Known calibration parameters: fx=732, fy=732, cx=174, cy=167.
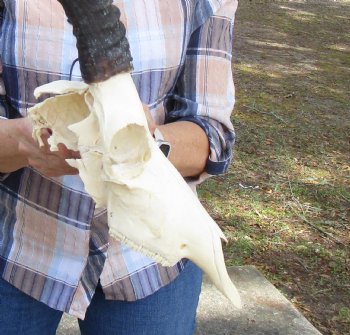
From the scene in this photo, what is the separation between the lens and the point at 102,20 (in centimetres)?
71

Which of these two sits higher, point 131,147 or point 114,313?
point 131,147

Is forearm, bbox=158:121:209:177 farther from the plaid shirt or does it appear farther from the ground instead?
the ground

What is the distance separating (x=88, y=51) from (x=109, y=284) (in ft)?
1.97

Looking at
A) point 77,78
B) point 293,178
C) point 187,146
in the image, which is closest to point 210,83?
point 187,146

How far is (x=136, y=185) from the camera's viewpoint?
30.9 inches

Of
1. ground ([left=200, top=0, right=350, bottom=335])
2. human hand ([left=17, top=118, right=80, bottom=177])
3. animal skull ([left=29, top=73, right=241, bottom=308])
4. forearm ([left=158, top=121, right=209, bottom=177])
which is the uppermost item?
animal skull ([left=29, top=73, right=241, bottom=308])

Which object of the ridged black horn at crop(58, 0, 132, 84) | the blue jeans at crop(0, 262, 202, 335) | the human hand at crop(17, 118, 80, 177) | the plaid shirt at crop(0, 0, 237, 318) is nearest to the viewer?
the ridged black horn at crop(58, 0, 132, 84)

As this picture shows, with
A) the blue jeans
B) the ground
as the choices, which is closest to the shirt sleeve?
the blue jeans

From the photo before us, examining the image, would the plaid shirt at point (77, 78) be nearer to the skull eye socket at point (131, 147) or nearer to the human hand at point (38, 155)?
the human hand at point (38, 155)

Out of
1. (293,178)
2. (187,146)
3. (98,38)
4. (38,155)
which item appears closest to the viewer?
(98,38)

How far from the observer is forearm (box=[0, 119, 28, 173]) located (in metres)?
1.06

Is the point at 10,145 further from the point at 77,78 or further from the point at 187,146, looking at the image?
the point at 187,146

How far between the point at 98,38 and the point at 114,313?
689 mm

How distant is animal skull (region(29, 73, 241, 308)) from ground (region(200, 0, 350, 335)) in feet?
6.54
